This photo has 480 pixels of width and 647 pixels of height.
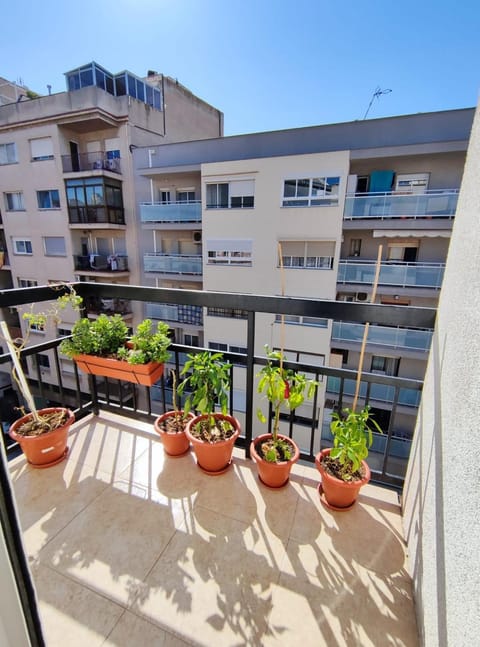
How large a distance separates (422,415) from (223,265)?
7.21 metres

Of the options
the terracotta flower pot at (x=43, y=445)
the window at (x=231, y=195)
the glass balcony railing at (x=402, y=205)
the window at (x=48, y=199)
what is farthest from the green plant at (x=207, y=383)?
the window at (x=48, y=199)

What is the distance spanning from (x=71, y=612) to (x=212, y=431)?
2.94 feet

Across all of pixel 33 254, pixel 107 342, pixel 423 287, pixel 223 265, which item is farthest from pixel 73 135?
pixel 423 287

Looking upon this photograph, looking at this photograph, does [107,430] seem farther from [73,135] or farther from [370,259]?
[73,135]

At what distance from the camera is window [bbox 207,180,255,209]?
755cm

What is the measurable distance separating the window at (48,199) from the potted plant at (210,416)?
10921 millimetres

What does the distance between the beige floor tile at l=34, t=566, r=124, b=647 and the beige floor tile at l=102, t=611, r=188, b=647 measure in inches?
1.1

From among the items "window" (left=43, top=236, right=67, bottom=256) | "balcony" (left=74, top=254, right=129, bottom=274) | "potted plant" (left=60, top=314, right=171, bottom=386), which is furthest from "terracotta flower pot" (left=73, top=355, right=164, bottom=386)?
"window" (left=43, top=236, right=67, bottom=256)

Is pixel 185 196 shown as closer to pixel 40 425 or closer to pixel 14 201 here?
Result: pixel 14 201

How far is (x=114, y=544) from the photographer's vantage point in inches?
50.7

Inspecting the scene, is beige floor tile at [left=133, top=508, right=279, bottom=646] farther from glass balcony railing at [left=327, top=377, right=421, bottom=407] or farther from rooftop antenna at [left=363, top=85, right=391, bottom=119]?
rooftop antenna at [left=363, top=85, right=391, bottom=119]

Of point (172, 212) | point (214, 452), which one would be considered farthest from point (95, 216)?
point (214, 452)

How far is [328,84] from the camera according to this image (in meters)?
5.14

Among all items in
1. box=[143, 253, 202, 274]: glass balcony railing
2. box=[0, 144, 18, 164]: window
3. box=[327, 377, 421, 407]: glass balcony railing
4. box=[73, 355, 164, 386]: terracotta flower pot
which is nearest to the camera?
box=[73, 355, 164, 386]: terracotta flower pot
